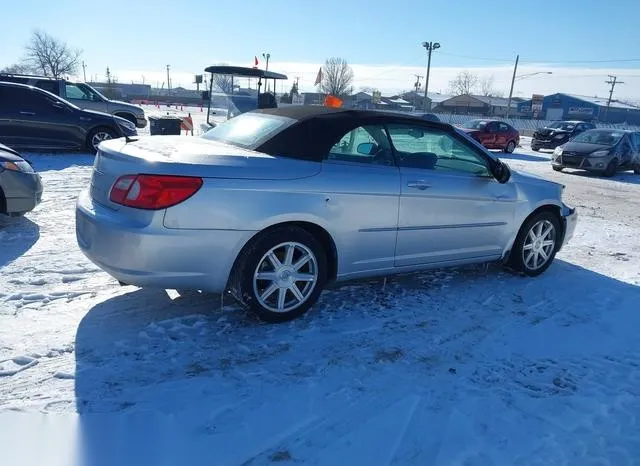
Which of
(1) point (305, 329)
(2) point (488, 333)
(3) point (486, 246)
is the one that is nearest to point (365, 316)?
(1) point (305, 329)

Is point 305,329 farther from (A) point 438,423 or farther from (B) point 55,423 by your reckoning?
(B) point 55,423

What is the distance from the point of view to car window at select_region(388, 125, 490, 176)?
4.23 m

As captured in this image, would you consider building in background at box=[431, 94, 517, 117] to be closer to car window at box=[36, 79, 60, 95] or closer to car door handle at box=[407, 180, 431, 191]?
car window at box=[36, 79, 60, 95]

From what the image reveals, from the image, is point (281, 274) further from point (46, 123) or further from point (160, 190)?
point (46, 123)

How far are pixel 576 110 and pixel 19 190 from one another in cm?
9378

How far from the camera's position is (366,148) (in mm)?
4047

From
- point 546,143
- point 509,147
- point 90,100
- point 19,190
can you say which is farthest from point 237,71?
point 546,143

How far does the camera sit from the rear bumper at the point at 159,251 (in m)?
3.20

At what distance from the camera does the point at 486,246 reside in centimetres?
476

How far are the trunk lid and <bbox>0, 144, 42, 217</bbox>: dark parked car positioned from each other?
95.8 inches

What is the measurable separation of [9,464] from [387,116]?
3478 millimetres

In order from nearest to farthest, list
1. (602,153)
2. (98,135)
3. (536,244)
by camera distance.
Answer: (536,244) < (98,135) < (602,153)

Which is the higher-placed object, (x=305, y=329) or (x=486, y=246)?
(x=486, y=246)

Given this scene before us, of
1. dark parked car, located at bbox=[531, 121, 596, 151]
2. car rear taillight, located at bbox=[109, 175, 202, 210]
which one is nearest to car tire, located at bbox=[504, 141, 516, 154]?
dark parked car, located at bbox=[531, 121, 596, 151]
